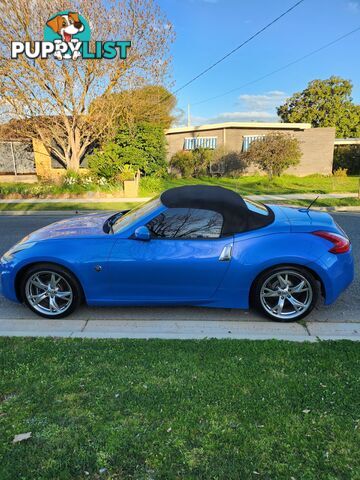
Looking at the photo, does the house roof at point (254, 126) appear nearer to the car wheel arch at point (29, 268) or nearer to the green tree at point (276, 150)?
the green tree at point (276, 150)

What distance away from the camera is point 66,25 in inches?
581

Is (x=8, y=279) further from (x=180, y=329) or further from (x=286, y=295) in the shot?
(x=286, y=295)

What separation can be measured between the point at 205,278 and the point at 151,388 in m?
1.42

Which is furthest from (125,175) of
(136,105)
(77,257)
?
(77,257)

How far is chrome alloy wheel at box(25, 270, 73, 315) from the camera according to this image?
396 cm

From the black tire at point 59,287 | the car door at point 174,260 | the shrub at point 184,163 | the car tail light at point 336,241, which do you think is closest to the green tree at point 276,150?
the shrub at point 184,163

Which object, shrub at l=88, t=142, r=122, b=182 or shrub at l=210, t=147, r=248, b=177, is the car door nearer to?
shrub at l=88, t=142, r=122, b=182

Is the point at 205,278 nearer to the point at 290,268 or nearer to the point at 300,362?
the point at 290,268

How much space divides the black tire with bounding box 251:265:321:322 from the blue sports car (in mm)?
11

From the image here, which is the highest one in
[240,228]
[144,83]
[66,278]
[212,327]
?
[144,83]

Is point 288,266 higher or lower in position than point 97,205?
higher

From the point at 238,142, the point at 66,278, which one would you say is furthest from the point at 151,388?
the point at 238,142

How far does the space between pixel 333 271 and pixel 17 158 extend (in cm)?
1972

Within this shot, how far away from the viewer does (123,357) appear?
3020 mm
